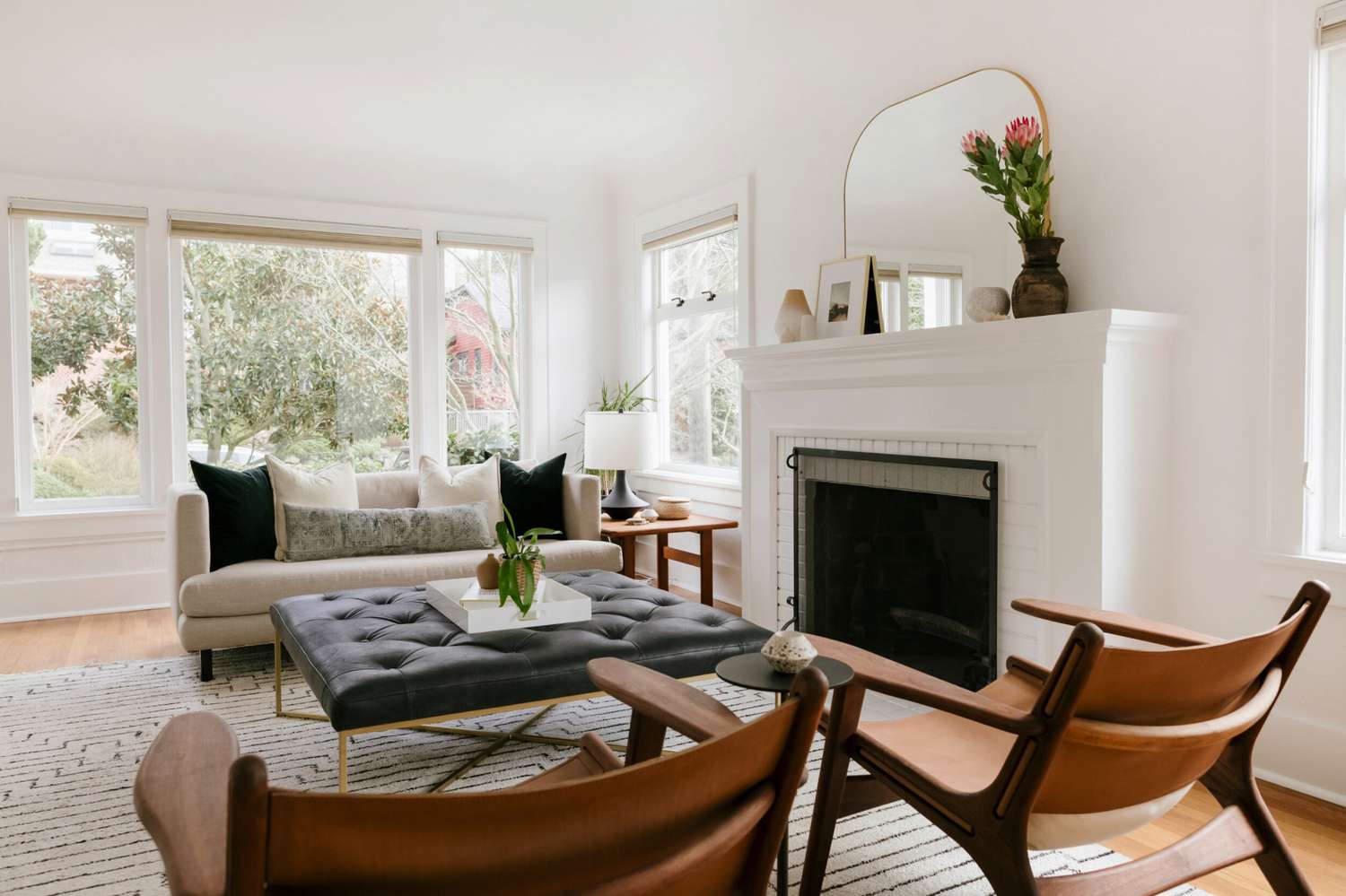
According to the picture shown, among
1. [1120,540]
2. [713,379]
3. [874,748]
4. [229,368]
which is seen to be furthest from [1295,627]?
[229,368]

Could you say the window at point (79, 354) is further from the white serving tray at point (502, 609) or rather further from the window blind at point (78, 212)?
the white serving tray at point (502, 609)

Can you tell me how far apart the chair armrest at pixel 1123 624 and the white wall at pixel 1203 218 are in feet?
2.25

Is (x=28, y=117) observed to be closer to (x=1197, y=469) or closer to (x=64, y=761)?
(x=64, y=761)

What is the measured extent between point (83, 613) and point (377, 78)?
310 centimetres

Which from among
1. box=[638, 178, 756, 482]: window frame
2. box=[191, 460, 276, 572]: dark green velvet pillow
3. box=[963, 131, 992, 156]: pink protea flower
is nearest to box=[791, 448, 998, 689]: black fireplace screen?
box=[638, 178, 756, 482]: window frame

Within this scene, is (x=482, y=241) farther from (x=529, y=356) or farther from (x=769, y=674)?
(x=769, y=674)

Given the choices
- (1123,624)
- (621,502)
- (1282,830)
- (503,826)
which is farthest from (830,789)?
(621,502)

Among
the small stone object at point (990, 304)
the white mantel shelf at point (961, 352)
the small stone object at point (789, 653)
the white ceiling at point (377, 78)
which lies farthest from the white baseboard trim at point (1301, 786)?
the white ceiling at point (377, 78)

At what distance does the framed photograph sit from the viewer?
3721 millimetres

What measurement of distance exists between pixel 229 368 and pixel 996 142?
4136 millimetres

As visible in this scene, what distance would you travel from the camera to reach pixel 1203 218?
2.67 metres

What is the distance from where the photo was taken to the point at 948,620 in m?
3.32

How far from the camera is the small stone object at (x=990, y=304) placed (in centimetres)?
307

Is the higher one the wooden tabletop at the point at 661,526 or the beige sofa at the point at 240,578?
the wooden tabletop at the point at 661,526
